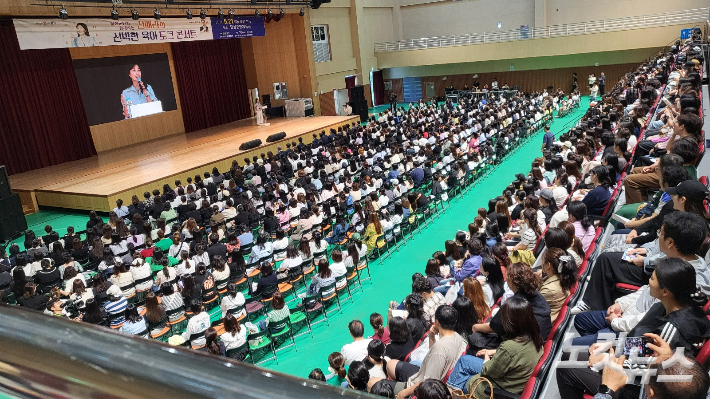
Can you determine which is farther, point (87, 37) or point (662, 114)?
point (87, 37)

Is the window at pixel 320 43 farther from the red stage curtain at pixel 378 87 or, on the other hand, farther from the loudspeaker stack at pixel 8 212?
the loudspeaker stack at pixel 8 212

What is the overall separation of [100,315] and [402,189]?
23.0 ft

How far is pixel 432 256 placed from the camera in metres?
9.11

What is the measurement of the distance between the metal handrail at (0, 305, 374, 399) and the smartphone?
9.09 feet

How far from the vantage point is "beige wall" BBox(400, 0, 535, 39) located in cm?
2973

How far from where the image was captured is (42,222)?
1386 centimetres

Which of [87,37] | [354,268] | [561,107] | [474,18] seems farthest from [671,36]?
[87,37]

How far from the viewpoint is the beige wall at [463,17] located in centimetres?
2973

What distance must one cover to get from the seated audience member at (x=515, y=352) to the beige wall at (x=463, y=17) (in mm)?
29198

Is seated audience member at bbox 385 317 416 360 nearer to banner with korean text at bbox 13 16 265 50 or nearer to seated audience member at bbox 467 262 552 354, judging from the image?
seated audience member at bbox 467 262 552 354

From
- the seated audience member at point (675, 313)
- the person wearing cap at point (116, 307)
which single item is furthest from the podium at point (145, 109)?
the seated audience member at point (675, 313)

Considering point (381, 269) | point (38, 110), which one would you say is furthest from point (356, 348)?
point (38, 110)

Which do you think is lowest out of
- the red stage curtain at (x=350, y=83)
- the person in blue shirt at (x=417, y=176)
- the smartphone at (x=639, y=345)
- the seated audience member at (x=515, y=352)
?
the person in blue shirt at (x=417, y=176)

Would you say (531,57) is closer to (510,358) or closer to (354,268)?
(354,268)
